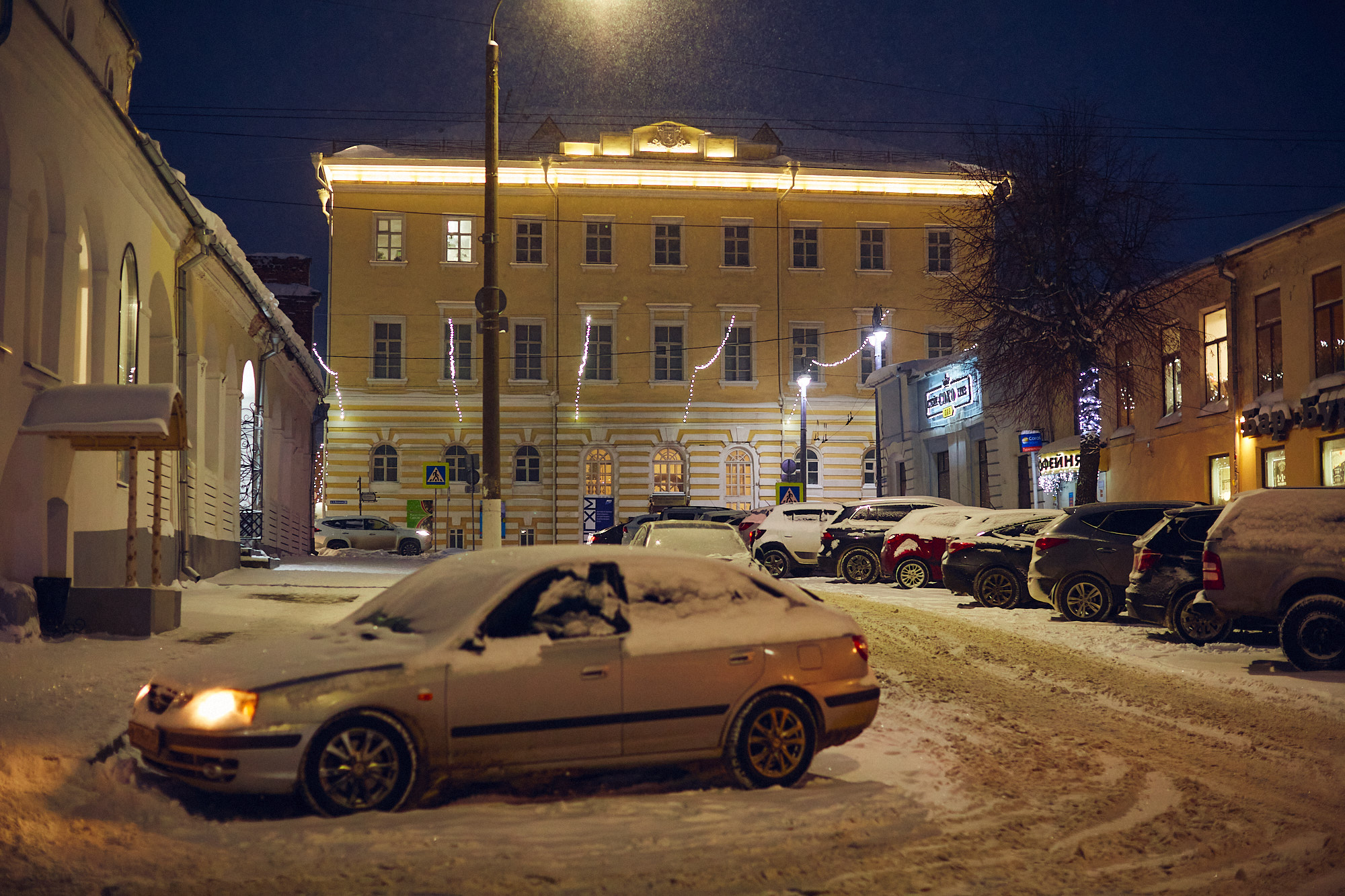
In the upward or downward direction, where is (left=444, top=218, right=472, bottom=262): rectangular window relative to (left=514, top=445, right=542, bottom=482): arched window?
upward

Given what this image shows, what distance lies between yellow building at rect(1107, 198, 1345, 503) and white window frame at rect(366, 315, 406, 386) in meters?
28.9

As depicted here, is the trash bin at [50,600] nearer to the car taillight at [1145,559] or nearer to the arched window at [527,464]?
the car taillight at [1145,559]

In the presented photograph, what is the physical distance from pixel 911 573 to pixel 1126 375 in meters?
9.17

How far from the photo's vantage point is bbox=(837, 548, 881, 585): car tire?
26.8 m

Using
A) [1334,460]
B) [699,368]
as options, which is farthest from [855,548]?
[699,368]

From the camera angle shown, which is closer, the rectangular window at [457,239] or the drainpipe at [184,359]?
the drainpipe at [184,359]

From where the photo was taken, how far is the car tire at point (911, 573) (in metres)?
24.9

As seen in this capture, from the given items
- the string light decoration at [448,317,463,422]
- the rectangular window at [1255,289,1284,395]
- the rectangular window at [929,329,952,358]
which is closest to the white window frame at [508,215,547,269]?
the string light decoration at [448,317,463,422]

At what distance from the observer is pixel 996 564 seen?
67.7ft

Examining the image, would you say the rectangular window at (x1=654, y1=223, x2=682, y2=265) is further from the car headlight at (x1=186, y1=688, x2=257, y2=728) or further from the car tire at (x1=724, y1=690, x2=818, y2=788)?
the car headlight at (x1=186, y1=688, x2=257, y2=728)

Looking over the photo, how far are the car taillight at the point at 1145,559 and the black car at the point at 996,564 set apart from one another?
408 centimetres

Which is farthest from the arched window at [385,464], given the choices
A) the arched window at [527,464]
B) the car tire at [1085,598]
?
the car tire at [1085,598]

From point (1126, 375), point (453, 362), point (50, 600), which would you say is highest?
point (453, 362)

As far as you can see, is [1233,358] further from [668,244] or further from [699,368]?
[668,244]
